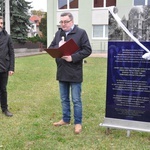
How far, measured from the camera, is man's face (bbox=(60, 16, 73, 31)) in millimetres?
3729

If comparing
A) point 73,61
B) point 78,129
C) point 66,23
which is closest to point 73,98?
point 78,129

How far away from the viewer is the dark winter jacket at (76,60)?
12.2 feet

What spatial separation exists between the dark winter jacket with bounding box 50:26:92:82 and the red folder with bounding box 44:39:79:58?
9 centimetres

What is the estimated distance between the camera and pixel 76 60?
12.2 ft

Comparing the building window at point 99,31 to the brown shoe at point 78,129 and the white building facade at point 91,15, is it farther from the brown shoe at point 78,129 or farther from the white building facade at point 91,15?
the brown shoe at point 78,129

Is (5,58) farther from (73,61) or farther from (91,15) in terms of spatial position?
(91,15)

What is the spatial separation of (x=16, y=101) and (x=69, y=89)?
2255mm

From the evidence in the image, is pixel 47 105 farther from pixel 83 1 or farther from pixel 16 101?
pixel 83 1

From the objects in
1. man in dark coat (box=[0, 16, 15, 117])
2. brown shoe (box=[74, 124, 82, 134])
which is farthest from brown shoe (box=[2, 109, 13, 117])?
brown shoe (box=[74, 124, 82, 134])

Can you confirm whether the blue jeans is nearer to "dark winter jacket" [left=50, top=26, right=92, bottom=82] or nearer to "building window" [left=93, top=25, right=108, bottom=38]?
"dark winter jacket" [left=50, top=26, right=92, bottom=82]

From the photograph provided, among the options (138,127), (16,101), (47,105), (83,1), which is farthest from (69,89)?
(83,1)

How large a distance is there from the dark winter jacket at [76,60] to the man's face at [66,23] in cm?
9

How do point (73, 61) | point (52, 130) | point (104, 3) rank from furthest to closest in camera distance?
point (104, 3) < point (52, 130) < point (73, 61)

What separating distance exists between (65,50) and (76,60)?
23 cm
